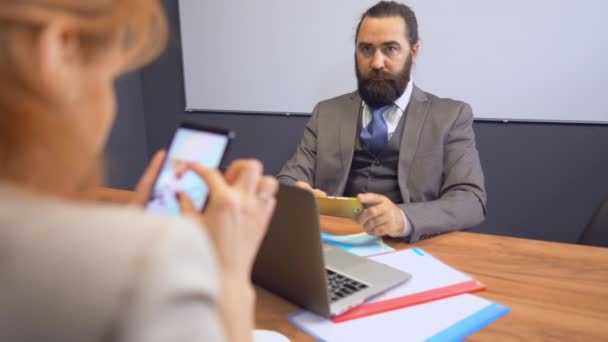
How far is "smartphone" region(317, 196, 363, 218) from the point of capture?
1050 mm

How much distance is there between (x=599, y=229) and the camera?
3.99 ft

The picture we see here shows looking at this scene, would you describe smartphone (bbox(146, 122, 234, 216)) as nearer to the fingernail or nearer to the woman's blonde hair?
the fingernail

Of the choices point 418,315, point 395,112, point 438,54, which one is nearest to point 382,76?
point 395,112

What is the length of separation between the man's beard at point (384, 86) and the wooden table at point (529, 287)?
2.44 ft

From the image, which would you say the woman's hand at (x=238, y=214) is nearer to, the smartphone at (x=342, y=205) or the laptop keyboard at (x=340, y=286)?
the laptop keyboard at (x=340, y=286)

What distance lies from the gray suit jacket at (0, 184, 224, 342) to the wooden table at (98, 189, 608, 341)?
400mm

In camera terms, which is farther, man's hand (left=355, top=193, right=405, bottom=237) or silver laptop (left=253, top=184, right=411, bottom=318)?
man's hand (left=355, top=193, right=405, bottom=237)


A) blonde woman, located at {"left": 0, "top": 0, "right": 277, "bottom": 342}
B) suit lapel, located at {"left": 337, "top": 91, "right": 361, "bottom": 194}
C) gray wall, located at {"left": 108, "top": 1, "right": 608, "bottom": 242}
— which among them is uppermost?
blonde woman, located at {"left": 0, "top": 0, "right": 277, "bottom": 342}

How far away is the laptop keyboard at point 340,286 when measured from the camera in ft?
2.53

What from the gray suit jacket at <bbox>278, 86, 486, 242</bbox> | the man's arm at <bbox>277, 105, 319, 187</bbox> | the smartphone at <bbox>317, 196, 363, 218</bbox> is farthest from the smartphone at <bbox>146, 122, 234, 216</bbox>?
the man's arm at <bbox>277, 105, 319, 187</bbox>

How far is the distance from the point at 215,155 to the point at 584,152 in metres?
1.88

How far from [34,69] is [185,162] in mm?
346

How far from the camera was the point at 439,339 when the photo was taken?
667mm

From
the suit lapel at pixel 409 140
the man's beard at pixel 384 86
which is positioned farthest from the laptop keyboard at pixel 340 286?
the man's beard at pixel 384 86
